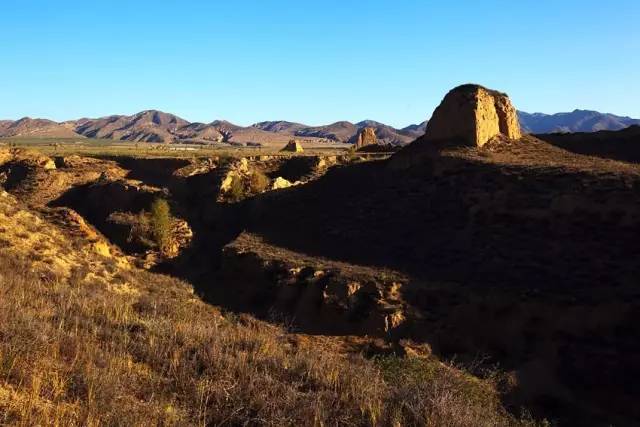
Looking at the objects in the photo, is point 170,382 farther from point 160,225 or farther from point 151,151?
point 151,151

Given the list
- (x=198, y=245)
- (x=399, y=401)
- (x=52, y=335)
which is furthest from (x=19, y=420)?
(x=198, y=245)

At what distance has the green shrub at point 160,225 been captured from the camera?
2831cm

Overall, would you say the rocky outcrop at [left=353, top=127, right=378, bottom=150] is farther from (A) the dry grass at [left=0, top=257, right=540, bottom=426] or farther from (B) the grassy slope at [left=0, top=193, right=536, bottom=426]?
(A) the dry grass at [left=0, top=257, right=540, bottom=426]

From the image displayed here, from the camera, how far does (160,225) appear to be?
1120 inches

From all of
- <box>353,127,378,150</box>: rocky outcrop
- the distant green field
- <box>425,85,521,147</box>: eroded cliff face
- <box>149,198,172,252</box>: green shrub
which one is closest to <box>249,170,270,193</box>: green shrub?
the distant green field

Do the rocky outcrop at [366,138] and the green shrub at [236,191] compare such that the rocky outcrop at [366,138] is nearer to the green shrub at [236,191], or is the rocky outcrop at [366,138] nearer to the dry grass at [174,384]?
the green shrub at [236,191]

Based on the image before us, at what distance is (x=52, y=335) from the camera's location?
6.01 meters

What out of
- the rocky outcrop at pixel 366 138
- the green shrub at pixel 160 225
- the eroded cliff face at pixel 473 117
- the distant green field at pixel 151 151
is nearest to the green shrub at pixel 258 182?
the distant green field at pixel 151 151

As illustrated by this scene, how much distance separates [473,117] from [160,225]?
17.9 m

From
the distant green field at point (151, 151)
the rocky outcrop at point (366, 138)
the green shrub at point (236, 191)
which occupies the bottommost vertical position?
the green shrub at point (236, 191)

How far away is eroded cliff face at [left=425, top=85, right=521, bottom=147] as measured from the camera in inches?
1093

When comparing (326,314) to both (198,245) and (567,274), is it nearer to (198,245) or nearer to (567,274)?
(567,274)

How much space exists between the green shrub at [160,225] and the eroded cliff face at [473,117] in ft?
51.2

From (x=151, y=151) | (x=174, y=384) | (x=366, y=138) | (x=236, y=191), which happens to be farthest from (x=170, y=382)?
(x=366, y=138)
